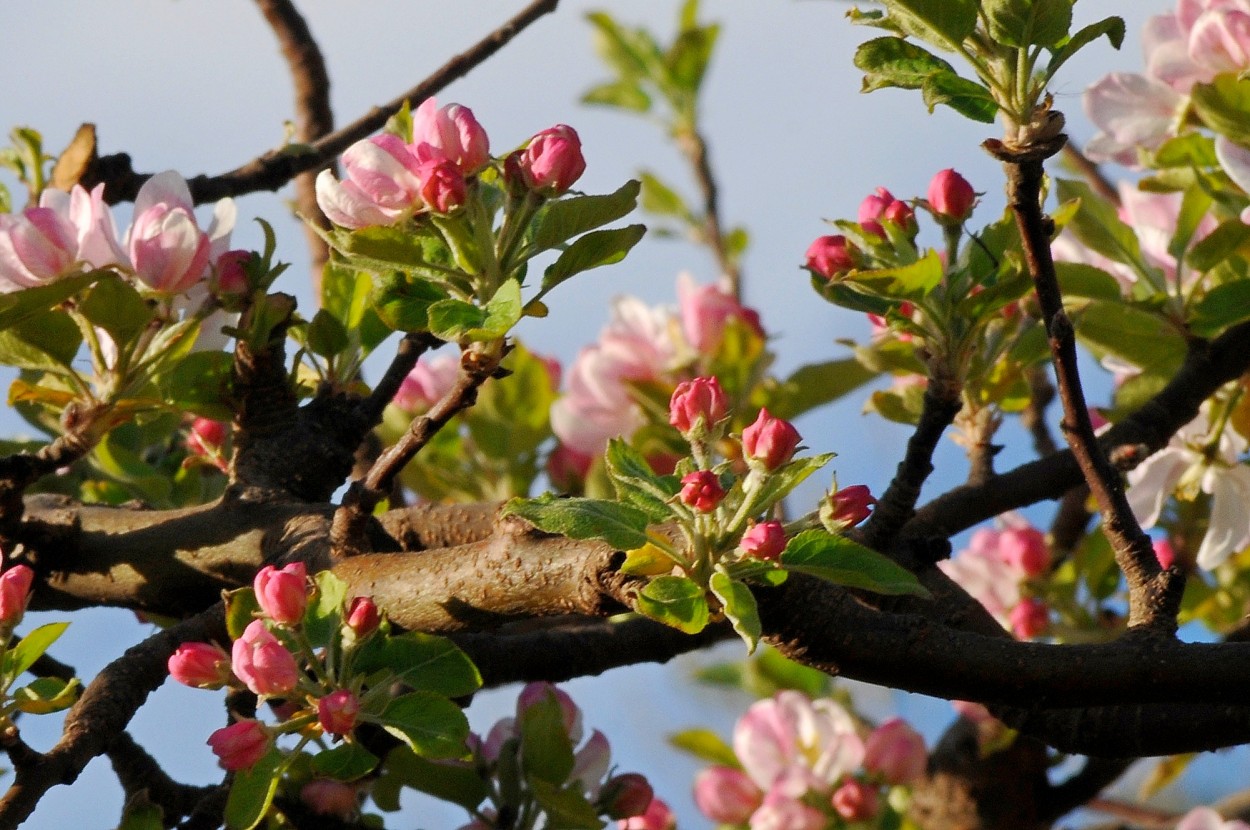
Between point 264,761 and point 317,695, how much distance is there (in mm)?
59

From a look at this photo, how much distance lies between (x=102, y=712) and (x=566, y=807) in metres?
0.50

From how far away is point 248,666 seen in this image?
3.43 feet

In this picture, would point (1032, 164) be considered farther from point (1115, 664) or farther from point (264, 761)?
point (264, 761)

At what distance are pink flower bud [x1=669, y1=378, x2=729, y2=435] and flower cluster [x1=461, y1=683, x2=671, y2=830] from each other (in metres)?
0.60

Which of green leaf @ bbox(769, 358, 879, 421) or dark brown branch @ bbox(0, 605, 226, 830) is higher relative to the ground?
green leaf @ bbox(769, 358, 879, 421)

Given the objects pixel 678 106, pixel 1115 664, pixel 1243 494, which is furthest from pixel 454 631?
pixel 678 106

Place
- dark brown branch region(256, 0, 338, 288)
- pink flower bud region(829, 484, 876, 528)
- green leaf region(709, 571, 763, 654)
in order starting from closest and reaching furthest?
green leaf region(709, 571, 763, 654), pink flower bud region(829, 484, 876, 528), dark brown branch region(256, 0, 338, 288)

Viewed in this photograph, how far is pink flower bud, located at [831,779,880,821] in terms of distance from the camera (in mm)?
2121

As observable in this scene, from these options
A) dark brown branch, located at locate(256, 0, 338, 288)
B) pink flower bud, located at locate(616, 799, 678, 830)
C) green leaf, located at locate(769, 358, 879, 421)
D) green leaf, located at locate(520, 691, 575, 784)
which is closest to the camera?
green leaf, located at locate(520, 691, 575, 784)

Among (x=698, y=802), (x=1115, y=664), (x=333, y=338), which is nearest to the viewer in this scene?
(x=1115, y=664)

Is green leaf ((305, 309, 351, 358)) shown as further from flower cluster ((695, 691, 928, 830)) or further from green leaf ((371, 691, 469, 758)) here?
flower cluster ((695, 691, 928, 830))

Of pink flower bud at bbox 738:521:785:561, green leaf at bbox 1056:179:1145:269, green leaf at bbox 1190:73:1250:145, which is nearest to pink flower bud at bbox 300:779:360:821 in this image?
pink flower bud at bbox 738:521:785:561

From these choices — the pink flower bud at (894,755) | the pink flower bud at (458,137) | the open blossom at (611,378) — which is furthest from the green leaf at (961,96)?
the pink flower bud at (894,755)

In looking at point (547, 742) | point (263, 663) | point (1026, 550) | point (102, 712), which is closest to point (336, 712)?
point (263, 663)
